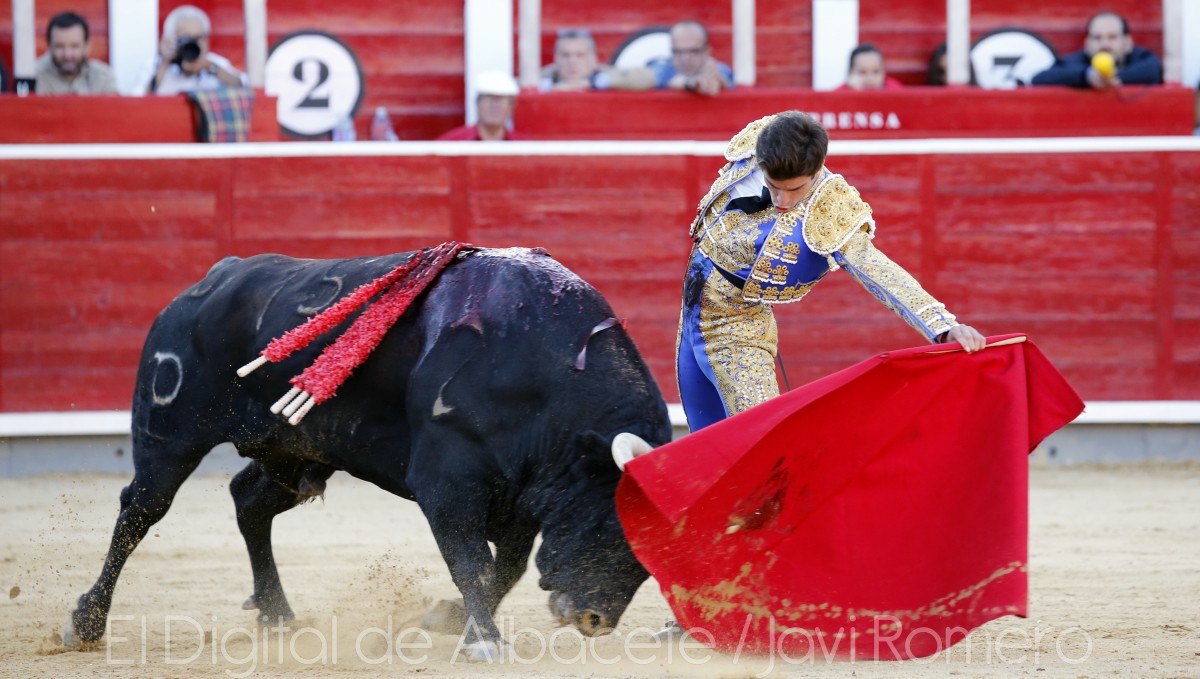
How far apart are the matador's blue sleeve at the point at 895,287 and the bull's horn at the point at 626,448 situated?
0.54m

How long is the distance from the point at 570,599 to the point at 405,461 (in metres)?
0.52

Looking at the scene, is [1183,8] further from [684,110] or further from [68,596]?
[68,596]

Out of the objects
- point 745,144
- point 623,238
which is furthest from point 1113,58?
point 745,144

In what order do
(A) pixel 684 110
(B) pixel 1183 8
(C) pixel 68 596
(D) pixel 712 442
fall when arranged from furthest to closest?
(B) pixel 1183 8
(A) pixel 684 110
(C) pixel 68 596
(D) pixel 712 442

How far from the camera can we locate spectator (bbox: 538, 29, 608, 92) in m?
6.50

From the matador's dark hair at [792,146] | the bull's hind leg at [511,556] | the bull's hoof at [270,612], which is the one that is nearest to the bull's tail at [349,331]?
the bull's hind leg at [511,556]

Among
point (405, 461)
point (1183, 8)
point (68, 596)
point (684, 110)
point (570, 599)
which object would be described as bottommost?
point (68, 596)

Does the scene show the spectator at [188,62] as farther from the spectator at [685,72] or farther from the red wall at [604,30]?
the spectator at [685,72]

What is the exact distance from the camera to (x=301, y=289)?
3422 millimetres

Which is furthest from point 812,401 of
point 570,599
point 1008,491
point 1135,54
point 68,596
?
point 1135,54

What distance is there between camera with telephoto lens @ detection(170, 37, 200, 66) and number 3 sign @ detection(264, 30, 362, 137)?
56 centimetres

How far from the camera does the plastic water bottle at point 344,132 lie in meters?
6.60

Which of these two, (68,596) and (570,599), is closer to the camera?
(570,599)

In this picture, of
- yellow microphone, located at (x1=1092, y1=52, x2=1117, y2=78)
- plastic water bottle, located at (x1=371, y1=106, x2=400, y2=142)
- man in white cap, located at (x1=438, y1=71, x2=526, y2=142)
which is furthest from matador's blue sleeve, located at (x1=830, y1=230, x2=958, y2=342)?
plastic water bottle, located at (x1=371, y1=106, x2=400, y2=142)
